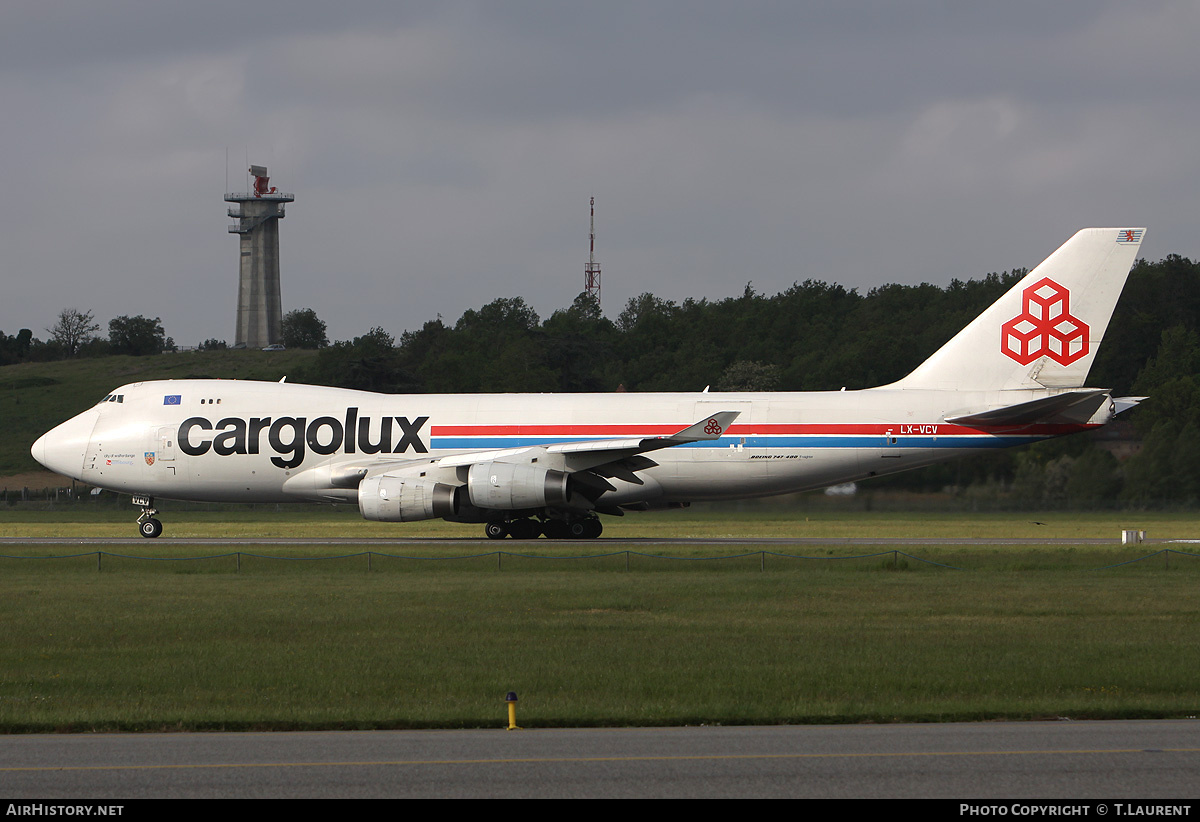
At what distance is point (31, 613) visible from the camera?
19.7 metres

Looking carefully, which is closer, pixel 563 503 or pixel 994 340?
pixel 563 503

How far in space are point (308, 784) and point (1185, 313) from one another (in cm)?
7588

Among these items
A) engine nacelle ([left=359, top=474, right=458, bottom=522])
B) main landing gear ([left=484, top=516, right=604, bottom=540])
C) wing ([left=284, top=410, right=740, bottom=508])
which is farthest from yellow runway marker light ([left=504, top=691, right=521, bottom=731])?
main landing gear ([left=484, top=516, right=604, bottom=540])

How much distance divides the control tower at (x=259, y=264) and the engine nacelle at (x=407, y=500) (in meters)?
104

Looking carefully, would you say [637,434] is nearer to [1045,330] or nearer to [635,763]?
[1045,330]

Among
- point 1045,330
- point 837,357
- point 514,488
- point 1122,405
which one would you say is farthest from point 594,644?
point 837,357

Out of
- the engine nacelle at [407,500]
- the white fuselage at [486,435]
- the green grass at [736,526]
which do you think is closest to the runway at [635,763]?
the engine nacelle at [407,500]

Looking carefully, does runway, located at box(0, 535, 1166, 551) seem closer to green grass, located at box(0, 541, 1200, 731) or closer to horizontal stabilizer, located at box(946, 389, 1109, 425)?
horizontal stabilizer, located at box(946, 389, 1109, 425)

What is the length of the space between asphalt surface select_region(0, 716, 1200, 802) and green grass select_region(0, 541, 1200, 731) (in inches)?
30.7

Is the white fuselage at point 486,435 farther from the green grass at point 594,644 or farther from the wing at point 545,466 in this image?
the green grass at point 594,644

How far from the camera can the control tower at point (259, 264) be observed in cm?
13475

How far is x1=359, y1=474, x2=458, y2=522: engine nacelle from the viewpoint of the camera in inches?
1324
